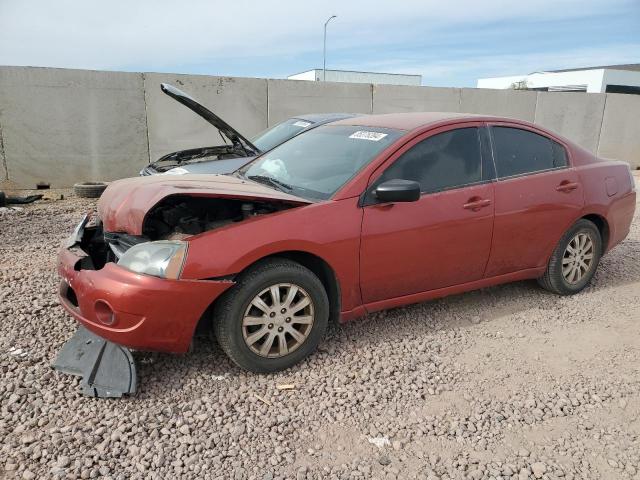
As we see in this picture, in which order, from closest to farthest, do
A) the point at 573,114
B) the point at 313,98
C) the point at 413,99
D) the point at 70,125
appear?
the point at 70,125 < the point at 313,98 < the point at 413,99 < the point at 573,114

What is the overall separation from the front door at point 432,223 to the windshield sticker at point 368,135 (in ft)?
0.82

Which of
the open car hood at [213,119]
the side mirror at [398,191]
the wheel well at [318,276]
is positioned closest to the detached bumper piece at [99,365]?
the wheel well at [318,276]

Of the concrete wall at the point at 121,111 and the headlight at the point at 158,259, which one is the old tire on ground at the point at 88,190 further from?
the headlight at the point at 158,259

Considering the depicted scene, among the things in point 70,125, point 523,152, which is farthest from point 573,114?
point 70,125

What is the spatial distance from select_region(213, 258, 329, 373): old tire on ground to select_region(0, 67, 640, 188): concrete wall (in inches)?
355

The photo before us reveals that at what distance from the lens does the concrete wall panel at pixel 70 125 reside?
33.2 ft

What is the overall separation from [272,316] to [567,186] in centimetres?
285

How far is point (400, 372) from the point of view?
3307 mm

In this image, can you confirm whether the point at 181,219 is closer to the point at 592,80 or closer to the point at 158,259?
the point at 158,259

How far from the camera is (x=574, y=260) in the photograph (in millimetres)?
4547

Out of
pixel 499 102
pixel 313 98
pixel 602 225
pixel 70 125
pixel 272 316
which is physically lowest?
pixel 272 316

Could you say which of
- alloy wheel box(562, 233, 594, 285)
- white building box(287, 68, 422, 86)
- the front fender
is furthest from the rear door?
white building box(287, 68, 422, 86)

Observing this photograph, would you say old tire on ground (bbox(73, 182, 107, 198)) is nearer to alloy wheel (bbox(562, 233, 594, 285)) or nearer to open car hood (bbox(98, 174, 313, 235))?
open car hood (bbox(98, 174, 313, 235))

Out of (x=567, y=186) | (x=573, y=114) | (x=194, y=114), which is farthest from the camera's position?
(x=573, y=114)
